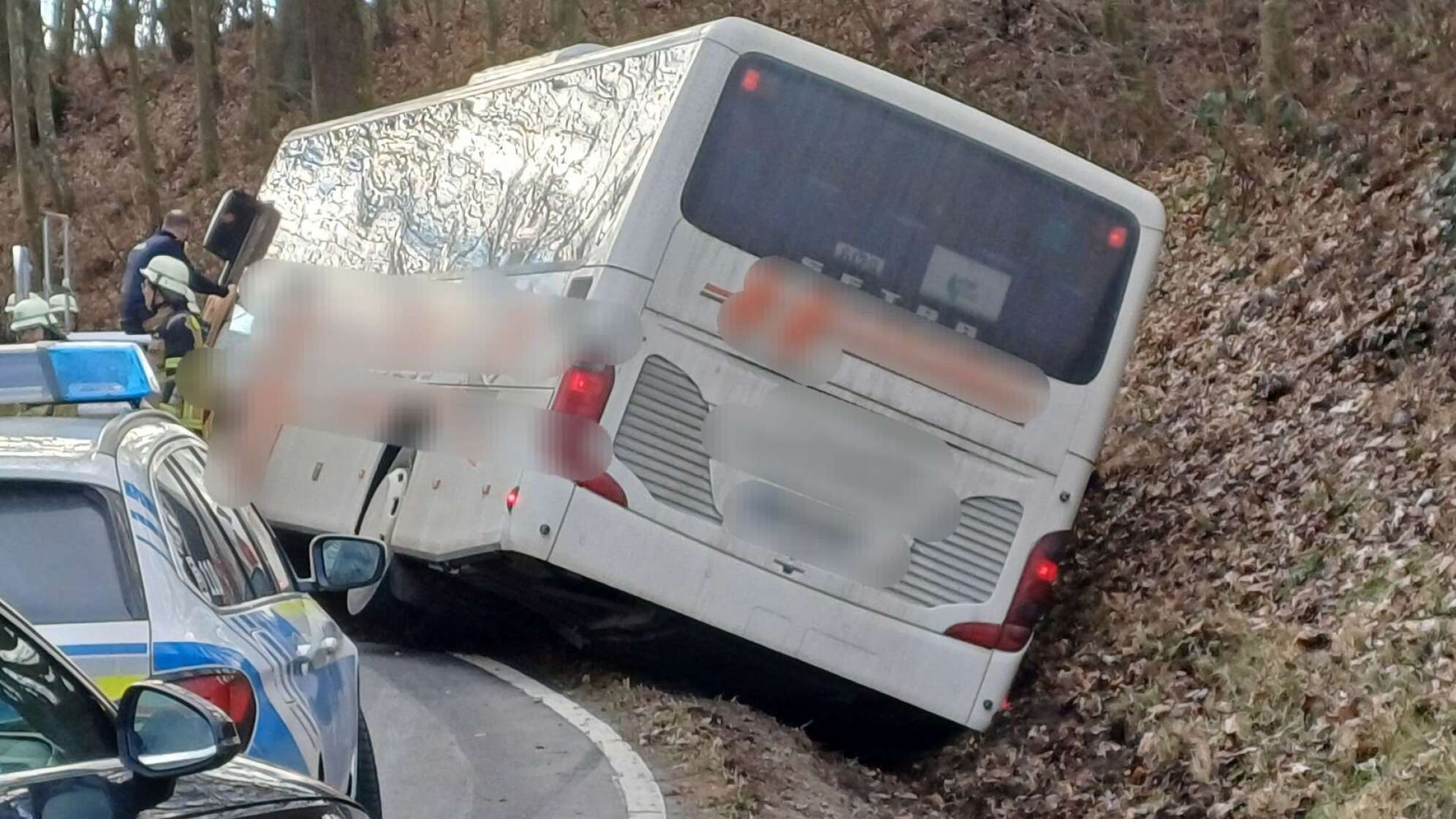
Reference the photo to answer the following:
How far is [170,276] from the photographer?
14.7 meters

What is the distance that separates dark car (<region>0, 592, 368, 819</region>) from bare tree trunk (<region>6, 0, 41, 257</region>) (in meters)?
30.3

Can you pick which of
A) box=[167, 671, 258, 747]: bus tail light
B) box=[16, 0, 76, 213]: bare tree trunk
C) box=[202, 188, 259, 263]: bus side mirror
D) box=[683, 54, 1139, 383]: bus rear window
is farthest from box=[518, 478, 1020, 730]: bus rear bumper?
box=[16, 0, 76, 213]: bare tree trunk

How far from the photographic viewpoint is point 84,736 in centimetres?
379

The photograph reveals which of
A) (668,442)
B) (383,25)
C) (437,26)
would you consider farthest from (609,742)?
(383,25)

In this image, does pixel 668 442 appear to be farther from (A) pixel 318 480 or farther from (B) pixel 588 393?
(A) pixel 318 480

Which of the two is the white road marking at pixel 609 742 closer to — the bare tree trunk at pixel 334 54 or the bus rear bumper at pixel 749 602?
the bus rear bumper at pixel 749 602

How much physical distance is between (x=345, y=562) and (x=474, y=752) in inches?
132

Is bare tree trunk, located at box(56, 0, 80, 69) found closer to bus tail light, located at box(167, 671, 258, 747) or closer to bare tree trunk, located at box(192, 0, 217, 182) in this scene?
bare tree trunk, located at box(192, 0, 217, 182)

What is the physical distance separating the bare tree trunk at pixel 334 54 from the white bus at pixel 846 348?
13258 millimetres

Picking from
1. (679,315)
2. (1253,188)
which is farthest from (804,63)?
(1253,188)

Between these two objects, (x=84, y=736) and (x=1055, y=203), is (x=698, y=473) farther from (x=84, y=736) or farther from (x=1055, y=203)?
(x=84, y=736)

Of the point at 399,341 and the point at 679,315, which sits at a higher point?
the point at 679,315

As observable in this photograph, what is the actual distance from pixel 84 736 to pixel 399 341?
694cm

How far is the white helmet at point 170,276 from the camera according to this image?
1461 cm
